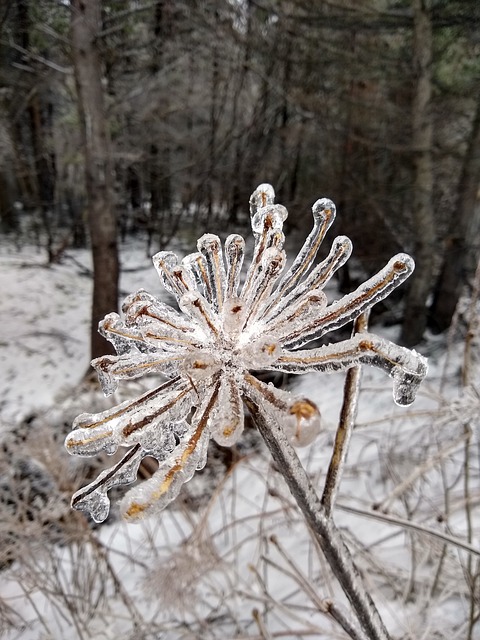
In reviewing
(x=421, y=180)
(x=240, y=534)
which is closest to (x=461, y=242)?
(x=421, y=180)

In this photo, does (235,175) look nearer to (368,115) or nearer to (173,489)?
(368,115)

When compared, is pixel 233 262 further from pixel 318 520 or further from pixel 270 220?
pixel 318 520

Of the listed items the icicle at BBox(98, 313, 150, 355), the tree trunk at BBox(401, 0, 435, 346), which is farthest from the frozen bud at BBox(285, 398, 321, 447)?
the tree trunk at BBox(401, 0, 435, 346)

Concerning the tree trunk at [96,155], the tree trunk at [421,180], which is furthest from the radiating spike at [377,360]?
the tree trunk at [421,180]

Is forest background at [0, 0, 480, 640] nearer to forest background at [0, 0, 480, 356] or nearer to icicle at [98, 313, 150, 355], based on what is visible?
forest background at [0, 0, 480, 356]

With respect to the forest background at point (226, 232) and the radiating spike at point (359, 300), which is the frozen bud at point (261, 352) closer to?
the radiating spike at point (359, 300)

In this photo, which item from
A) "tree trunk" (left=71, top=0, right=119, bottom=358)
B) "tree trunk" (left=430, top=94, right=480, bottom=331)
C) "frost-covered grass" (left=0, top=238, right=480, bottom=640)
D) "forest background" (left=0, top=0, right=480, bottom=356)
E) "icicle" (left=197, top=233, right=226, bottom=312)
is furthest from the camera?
"tree trunk" (left=430, top=94, right=480, bottom=331)

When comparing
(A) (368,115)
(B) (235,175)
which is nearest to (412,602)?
(A) (368,115)
